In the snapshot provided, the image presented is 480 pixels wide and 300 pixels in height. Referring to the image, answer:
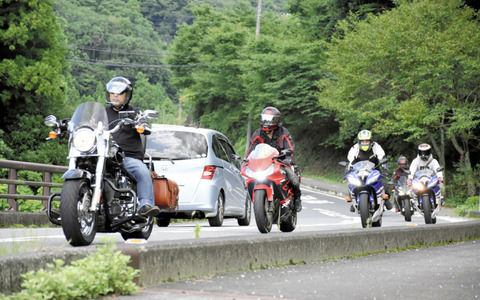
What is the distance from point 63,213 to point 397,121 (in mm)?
30246

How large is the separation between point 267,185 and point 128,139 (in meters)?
3.17

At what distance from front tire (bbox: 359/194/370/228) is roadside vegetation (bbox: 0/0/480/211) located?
7364 mm

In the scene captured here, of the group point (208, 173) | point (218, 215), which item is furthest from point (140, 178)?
point (218, 215)

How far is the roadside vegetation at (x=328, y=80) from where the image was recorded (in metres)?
32.6

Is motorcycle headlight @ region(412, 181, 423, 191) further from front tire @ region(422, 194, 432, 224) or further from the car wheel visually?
the car wheel

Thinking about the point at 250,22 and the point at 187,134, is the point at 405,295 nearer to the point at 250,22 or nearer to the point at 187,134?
the point at 187,134

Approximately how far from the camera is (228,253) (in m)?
7.39

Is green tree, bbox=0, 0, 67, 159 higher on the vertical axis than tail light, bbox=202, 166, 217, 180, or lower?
higher

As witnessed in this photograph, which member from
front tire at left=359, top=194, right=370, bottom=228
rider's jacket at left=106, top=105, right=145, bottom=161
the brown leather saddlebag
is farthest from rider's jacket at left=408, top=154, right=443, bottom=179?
rider's jacket at left=106, top=105, right=145, bottom=161

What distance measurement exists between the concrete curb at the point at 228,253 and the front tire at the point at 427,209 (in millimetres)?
5632

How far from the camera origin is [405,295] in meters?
6.22

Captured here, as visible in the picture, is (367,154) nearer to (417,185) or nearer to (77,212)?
(417,185)

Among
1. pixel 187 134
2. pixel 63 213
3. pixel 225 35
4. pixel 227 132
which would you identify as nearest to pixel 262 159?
pixel 187 134

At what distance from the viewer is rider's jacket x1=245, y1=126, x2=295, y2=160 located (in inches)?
468
